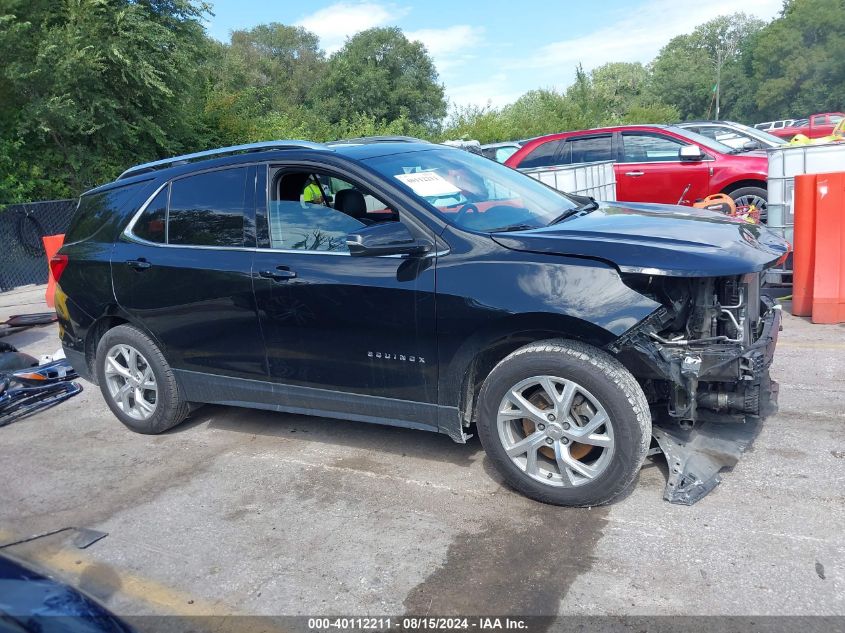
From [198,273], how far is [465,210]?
177 cm

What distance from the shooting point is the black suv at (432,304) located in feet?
11.1

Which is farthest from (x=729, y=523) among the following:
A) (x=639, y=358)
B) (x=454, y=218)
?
(x=454, y=218)

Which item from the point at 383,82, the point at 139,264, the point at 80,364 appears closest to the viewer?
the point at 139,264

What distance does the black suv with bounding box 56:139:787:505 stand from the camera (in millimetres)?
3395

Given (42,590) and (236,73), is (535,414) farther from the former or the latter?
(236,73)

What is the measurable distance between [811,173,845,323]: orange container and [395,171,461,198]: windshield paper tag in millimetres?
Result: 4046

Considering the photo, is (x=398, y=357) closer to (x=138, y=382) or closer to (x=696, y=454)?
(x=696, y=454)

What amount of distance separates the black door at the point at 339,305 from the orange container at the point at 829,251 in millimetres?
4428

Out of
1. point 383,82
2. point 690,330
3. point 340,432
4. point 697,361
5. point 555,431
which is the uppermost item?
point 383,82

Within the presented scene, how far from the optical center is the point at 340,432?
16.0 ft

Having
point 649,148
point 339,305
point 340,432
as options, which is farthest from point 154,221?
Answer: point 649,148

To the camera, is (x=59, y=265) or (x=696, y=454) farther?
(x=59, y=265)

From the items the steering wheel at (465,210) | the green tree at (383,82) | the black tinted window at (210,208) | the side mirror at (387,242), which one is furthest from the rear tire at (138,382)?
the green tree at (383,82)

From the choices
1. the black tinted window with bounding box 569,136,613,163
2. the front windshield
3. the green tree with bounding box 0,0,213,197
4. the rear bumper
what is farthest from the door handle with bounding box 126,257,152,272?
the green tree with bounding box 0,0,213,197
